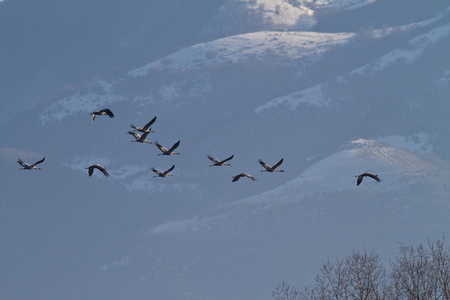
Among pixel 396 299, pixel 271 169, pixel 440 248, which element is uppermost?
pixel 271 169

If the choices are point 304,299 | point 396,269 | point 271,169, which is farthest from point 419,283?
point 271,169

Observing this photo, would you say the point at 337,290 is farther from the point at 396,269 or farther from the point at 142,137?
the point at 142,137

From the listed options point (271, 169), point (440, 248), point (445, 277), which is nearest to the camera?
point (445, 277)

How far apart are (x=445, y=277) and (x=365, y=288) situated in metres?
4.35

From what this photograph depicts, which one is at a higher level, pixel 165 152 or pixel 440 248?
pixel 165 152

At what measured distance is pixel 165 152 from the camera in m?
59.4

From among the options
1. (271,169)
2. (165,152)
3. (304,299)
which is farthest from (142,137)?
(304,299)

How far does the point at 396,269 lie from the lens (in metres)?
52.9

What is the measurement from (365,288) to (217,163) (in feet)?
44.4

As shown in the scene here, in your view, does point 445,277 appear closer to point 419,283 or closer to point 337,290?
point 419,283

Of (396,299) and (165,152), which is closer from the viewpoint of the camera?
(396,299)

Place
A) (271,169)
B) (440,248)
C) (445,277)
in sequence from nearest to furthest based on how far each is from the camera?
(445,277), (440,248), (271,169)

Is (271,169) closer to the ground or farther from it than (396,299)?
farther from it

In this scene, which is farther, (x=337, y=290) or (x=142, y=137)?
(x=142, y=137)
